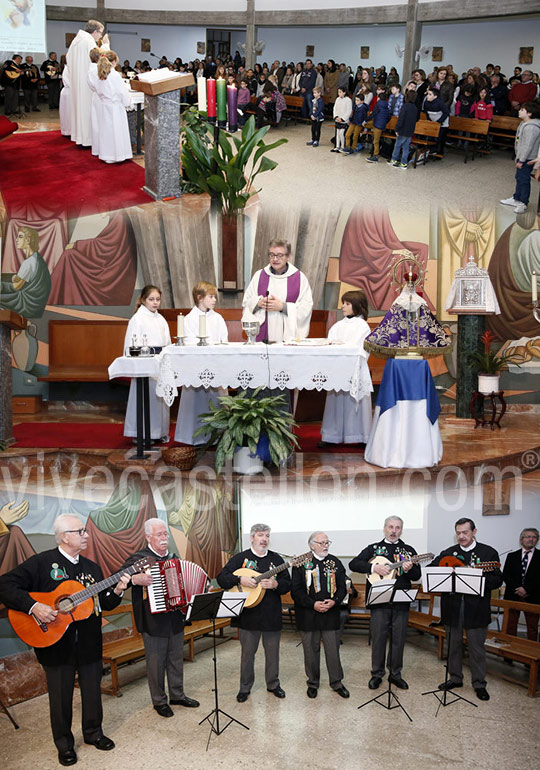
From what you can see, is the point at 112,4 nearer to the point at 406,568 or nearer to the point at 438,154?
the point at 438,154

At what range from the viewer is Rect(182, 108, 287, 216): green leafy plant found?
1056 centimetres

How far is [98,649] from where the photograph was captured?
6074 millimetres

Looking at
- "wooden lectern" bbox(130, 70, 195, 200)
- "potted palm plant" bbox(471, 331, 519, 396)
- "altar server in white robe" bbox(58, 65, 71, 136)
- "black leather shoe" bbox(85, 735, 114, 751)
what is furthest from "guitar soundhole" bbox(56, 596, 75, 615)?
"altar server in white robe" bbox(58, 65, 71, 136)

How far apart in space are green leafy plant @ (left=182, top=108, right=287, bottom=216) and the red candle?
4.20ft

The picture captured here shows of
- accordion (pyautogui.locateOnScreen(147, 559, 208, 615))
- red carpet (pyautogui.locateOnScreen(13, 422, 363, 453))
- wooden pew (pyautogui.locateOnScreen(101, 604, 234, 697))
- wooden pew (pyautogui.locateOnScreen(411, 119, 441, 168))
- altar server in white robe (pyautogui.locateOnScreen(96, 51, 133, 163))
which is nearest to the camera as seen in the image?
accordion (pyautogui.locateOnScreen(147, 559, 208, 615))

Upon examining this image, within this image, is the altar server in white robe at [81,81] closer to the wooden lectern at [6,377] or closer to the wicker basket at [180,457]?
the wooden lectern at [6,377]

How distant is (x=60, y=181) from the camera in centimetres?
1155

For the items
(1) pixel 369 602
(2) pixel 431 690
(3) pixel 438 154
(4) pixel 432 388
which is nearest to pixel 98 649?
(1) pixel 369 602

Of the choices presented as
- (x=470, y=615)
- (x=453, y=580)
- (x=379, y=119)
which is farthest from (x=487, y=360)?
(x=379, y=119)

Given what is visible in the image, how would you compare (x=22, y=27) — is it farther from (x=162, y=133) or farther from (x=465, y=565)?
(x=465, y=565)

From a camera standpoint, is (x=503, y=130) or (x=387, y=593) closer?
(x=387, y=593)

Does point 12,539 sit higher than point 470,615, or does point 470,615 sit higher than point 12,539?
point 12,539

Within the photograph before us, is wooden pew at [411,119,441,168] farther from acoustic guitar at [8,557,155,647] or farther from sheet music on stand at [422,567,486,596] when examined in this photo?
acoustic guitar at [8,557,155,647]

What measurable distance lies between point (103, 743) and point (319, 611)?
1.81 m
